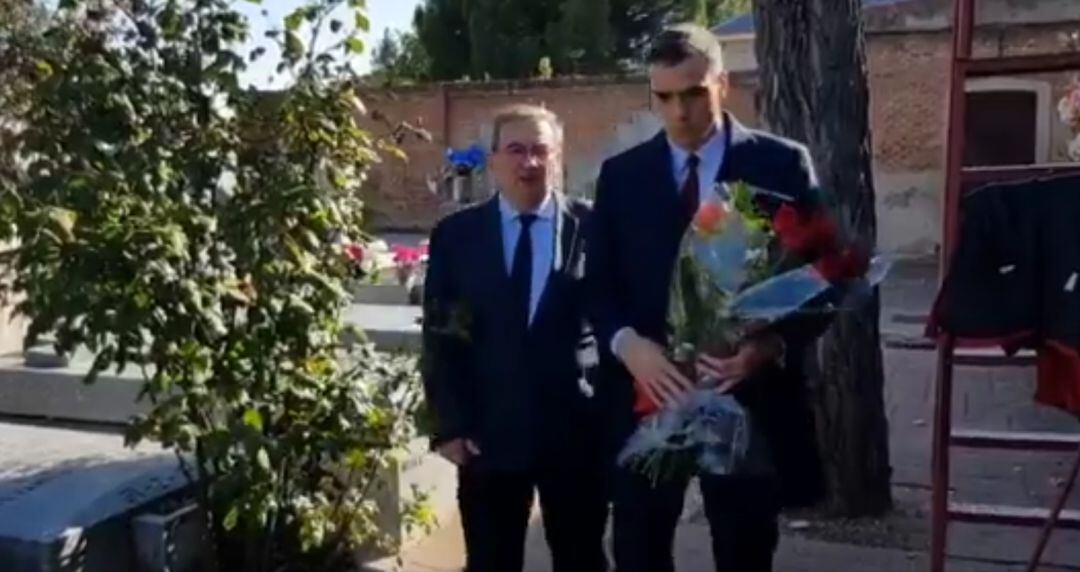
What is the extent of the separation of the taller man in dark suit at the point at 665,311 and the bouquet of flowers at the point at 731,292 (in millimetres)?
41

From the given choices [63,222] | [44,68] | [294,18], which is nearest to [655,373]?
[63,222]

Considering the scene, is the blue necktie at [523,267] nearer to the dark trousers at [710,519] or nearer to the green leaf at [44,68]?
the dark trousers at [710,519]

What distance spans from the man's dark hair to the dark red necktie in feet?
0.70

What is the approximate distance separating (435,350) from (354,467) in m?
0.95

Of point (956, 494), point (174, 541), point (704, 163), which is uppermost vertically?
point (704, 163)

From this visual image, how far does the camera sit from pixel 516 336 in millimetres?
3432

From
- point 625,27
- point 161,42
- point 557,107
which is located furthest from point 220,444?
point 625,27

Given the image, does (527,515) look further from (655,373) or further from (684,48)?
(684,48)

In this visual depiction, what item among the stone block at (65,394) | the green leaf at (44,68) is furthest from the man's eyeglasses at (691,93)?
the stone block at (65,394)

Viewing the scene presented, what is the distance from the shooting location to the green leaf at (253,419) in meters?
3.89

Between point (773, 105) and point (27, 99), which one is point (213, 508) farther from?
point (773, 105)

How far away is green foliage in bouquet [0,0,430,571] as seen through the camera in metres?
3.56

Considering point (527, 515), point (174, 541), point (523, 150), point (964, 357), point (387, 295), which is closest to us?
point (523, 150)

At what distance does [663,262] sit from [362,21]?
1.50 m
